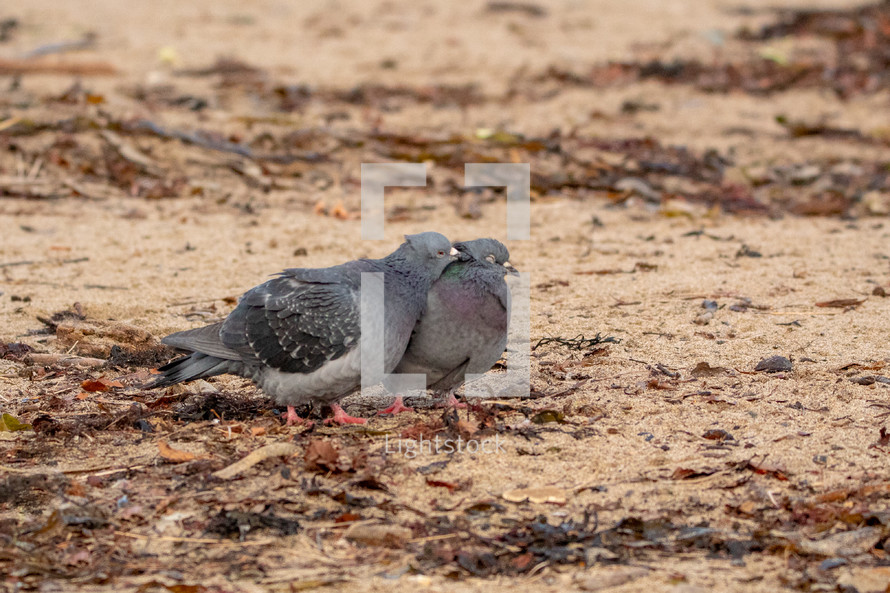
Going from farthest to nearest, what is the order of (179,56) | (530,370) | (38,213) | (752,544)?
(179,56) < (38,213) < (530,370) < (752,544)

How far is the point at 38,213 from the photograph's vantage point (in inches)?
326

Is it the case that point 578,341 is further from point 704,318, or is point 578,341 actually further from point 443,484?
point 443,484

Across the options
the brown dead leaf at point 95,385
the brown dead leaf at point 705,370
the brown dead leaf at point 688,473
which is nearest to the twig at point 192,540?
the brown dead leaf at point 95,385

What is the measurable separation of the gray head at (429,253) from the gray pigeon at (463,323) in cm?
6

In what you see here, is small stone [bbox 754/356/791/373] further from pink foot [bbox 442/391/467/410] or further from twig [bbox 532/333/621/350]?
pink foot [bbox 442/391/467/410]

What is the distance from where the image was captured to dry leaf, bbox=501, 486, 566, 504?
12.5 ft

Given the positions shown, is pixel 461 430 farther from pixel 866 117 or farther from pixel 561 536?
pixel 866 117

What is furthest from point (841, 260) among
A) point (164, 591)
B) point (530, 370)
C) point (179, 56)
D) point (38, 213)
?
point (179, 56)

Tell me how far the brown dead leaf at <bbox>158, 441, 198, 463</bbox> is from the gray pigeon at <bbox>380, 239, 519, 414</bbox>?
1040 millimetres

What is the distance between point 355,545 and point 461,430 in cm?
91

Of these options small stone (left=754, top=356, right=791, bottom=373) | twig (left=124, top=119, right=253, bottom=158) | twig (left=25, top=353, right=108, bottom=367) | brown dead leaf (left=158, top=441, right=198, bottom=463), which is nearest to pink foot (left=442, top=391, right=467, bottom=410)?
brown dead leaf (left=158, top=441, right=198, bottom=463)

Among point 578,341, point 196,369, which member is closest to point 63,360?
point 196,369

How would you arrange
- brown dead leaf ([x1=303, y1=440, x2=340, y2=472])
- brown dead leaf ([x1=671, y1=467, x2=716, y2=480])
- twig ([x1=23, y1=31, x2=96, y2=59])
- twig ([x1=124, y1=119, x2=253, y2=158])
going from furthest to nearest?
1. twig ([x1=23, y1=31, x2=96, y2=59])
2. twig ([x1=124, y1=119, x2=253, y2=158])
3. brown dead leaf ([x1=303, y1=440, x2=340, y2=472])
4. brown dead leaf ([x1=671, y1=467, x2=716, y2=480])
